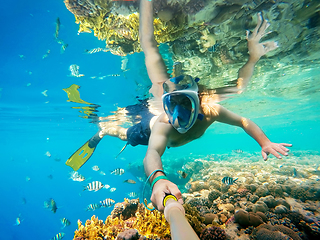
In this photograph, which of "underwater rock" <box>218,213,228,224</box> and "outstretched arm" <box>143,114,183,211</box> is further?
"underwater rock" <box>218,213,228,224</box>

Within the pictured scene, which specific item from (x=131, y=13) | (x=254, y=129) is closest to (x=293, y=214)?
(x=254, y=129)

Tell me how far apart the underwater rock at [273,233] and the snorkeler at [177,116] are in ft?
4.57

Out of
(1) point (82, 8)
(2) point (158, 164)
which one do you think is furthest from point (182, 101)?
(1) point (82, 8)

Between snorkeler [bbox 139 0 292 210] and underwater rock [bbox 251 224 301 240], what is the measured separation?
1.39m

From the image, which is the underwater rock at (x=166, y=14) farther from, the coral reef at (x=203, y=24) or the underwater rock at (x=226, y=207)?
the underwater rock at (x=226, y=207)

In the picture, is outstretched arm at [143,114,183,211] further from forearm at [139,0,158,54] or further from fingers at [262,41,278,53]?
fingers at [262,41,278,53]

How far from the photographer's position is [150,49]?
6719 millimetres

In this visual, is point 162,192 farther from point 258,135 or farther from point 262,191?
point 262,191

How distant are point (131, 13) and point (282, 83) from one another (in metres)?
14.3

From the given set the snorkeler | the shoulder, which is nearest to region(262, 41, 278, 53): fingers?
the snorkeler

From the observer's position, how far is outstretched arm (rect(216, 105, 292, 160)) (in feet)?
10.4

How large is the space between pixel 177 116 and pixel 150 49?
453cm

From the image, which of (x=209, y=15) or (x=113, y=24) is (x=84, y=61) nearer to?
(x=113, y=24)

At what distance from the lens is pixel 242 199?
17.1ft
